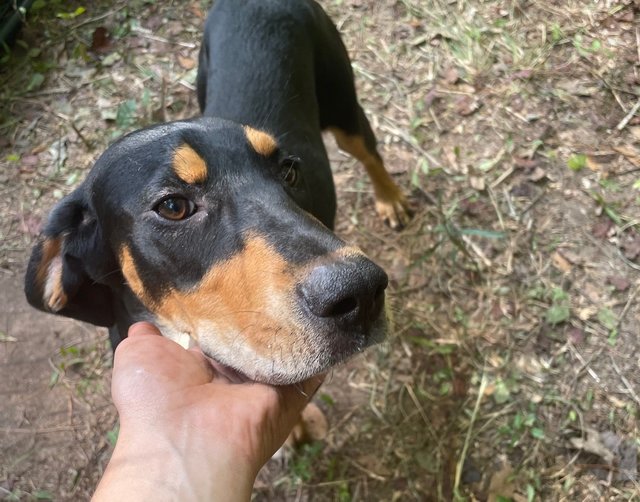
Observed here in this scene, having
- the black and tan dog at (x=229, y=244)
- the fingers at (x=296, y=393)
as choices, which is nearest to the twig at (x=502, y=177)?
the black and tan dog at (x=229, y=244)

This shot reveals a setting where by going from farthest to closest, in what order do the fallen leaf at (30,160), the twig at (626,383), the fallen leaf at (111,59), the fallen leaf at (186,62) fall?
the fallen leaf at (111,59)
the fallen leaf at (186,62)
the fallen leaf at (30,160)
the twig at (626,383)

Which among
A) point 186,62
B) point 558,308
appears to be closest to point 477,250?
point 558,308

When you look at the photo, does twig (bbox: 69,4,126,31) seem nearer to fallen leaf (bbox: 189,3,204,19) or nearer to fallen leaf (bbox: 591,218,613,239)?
fallen leaf (bbox: 189,3,204,19)

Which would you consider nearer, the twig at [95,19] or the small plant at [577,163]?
the small plant at [577,163]

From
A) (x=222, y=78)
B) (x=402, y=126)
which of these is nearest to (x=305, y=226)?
(x=222, y=78)

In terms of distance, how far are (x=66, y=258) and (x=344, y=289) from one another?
1672mm

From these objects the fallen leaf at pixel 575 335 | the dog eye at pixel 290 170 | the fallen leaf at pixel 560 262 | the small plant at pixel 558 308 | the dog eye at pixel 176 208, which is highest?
the dog eye at pixel 176 208

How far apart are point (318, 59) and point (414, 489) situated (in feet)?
9.32

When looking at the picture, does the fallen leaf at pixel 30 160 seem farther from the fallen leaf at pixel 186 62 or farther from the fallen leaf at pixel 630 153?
the fallen leaf at pixel 630 153

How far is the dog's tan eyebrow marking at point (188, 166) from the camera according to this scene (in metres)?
2.44

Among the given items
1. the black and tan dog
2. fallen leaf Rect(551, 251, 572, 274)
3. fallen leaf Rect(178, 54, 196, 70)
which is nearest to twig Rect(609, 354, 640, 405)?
fallen leaf Rect(551, 251, 572, 274)

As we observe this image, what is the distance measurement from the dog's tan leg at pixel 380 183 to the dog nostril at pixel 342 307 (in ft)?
8.39

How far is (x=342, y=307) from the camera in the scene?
77.5 inches

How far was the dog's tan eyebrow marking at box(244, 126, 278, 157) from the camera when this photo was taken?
2.71 metres
